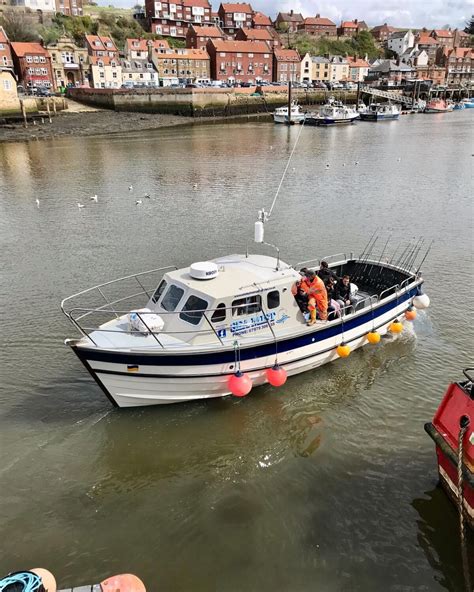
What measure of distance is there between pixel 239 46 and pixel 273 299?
309 feet

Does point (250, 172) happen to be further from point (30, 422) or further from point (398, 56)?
point (398, 56)

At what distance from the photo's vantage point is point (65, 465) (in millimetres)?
8336

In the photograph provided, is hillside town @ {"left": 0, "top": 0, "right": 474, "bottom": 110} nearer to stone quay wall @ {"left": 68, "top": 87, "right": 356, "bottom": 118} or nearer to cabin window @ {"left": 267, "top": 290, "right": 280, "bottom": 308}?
stone quay wall @ {"left": 68, "top": 87, "right": 356, "bottom": 118}

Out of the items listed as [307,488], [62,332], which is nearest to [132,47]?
[62,332]

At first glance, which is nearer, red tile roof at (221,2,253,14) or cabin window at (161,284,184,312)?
cabin window at (161,284,184,312)

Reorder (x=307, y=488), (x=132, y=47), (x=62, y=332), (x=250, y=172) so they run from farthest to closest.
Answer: (x=132, y=47) → (x=250, y=172) → (x=62, y=332) → (x=307, y=488)

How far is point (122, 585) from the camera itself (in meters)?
5.51

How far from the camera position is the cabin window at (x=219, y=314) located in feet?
30.3

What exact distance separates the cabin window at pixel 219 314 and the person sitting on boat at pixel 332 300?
260 centimetres

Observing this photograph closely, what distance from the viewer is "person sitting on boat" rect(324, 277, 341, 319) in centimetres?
1076

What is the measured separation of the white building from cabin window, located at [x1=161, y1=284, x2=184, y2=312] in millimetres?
148830

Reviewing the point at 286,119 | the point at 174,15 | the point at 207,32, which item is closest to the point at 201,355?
the point at 286,119

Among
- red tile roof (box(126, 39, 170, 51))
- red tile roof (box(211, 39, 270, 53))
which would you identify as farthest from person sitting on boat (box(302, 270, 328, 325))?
red tile roof (box(126, 39, 170, 51))

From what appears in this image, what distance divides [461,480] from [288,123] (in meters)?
68.4
